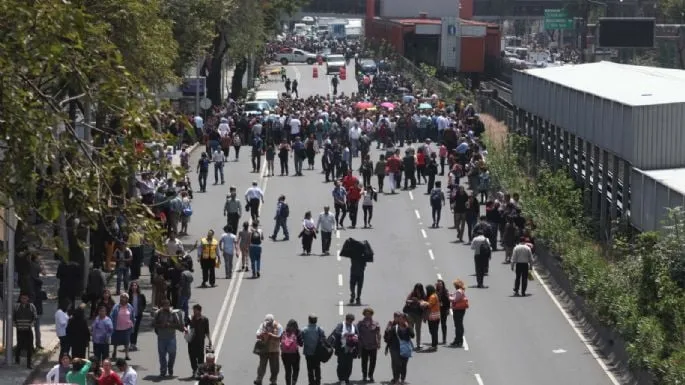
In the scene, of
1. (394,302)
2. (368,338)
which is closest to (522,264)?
(394,302)

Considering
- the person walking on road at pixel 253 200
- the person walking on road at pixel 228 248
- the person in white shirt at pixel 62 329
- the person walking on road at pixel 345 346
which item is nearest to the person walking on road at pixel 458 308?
the person walking on road at pixel 345 346

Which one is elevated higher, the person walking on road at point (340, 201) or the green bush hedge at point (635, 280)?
the green bush hedge at point (635, 280)

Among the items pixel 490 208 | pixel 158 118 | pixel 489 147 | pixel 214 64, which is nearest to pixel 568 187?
pixel 490 208

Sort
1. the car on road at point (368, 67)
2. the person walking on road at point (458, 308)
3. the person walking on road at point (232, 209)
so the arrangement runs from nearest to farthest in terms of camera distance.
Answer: the person walking on road at point (458, 308) < the person walking on road at point (232, 209) < the car on road at point (368, 67)

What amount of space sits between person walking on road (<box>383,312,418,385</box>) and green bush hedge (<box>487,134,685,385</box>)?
3273mm

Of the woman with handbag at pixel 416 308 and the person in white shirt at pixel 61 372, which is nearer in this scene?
the person in white shirt at pixel 61 372

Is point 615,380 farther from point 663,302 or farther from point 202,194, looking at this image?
point 202,194

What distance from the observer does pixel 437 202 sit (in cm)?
4250

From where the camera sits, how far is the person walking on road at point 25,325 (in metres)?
27.2

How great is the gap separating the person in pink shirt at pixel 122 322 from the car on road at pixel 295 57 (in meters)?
100

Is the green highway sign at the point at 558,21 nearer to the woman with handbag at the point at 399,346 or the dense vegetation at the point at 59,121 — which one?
the woman with handbag at the point at 399,346

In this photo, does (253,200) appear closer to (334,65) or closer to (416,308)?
(416,308)

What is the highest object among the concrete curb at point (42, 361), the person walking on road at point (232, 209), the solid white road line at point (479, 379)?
the person walking on road at point (232, 209)

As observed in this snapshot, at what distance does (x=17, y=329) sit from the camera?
89.0 feet
